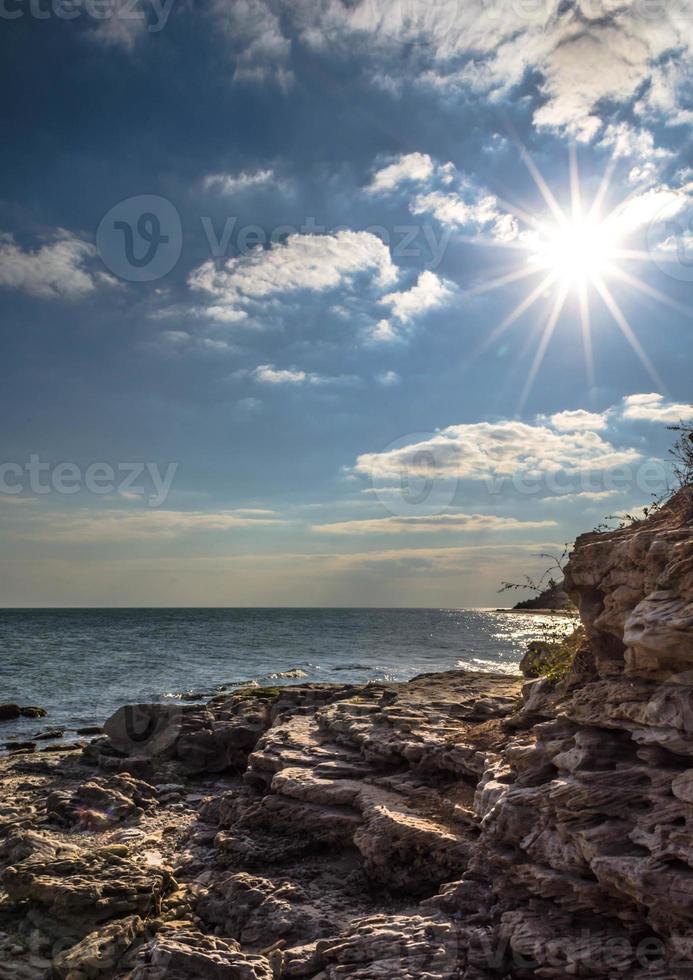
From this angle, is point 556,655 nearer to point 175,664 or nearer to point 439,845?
point 439,845

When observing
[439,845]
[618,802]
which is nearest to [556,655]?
[439,845]

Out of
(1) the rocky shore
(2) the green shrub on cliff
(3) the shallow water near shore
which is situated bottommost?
(3) the shallow water near shore

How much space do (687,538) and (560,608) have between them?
Result: 15.0ft

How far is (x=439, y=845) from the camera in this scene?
36.1 feet

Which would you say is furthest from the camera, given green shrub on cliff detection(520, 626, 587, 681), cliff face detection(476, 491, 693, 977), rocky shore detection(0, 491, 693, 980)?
green shrub on cliff detection(520, 626, 587, 681)

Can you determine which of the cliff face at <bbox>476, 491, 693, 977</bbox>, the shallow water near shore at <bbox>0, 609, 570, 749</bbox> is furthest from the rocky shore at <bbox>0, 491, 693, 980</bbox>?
the shallow water near shore at <bbox>0, 609, 570, 749</bbox>

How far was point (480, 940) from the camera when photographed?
8.52 metres

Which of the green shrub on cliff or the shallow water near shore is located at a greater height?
the green shrub on cliff

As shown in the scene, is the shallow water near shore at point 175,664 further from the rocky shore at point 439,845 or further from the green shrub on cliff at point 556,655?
the rocky shore at point 439,845

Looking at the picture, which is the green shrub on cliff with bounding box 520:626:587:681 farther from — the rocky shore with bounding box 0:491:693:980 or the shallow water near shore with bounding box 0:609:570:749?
the shallow water near shore with bounding box 0:609:570:749

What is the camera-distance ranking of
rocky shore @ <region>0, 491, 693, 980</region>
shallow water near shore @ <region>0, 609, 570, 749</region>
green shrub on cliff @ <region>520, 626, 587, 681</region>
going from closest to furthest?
rocky shore @ <region>0, 491, 693, 980</region>
green shrub on cliff @ <region>520, 626, 587, 681</region>
shallow water near shore @ <region>0, 609, 570, 749</region>

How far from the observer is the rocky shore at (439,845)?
7.92m

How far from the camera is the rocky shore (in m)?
7.92

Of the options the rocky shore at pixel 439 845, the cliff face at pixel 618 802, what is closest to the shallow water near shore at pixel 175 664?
the rocky shore at pixel 439 845
